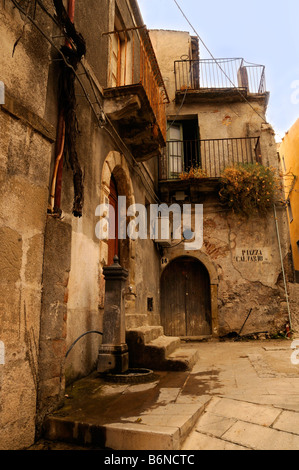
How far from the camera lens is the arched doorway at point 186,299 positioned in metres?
9.50

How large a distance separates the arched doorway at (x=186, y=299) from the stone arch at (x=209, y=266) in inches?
12.8

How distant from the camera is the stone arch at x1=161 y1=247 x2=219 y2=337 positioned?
9109 millimetres

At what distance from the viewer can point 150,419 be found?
246cm

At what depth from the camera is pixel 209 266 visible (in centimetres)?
944

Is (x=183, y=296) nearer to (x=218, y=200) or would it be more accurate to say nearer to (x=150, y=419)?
(x=218, y=200)

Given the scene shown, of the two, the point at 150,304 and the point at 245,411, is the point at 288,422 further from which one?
the point at 150,304

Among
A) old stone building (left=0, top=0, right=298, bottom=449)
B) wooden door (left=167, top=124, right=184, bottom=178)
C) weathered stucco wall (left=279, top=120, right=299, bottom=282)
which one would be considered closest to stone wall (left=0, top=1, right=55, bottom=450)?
old stone building (left=0, top=0, right=298, bottom=449)

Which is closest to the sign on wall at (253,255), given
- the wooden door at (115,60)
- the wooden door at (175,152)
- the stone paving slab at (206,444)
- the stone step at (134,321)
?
the wooden door at (175,152)

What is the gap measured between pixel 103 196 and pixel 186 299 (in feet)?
18.2

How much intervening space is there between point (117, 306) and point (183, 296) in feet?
19.1

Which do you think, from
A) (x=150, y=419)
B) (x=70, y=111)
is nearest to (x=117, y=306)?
(x=150, y=419)

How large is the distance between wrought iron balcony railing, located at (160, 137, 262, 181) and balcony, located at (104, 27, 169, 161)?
2700 mm

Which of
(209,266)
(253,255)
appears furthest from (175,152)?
(253,255)

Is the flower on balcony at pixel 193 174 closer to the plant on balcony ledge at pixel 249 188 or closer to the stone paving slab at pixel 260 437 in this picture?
the plant on balcony ledge at pixel 249 188
